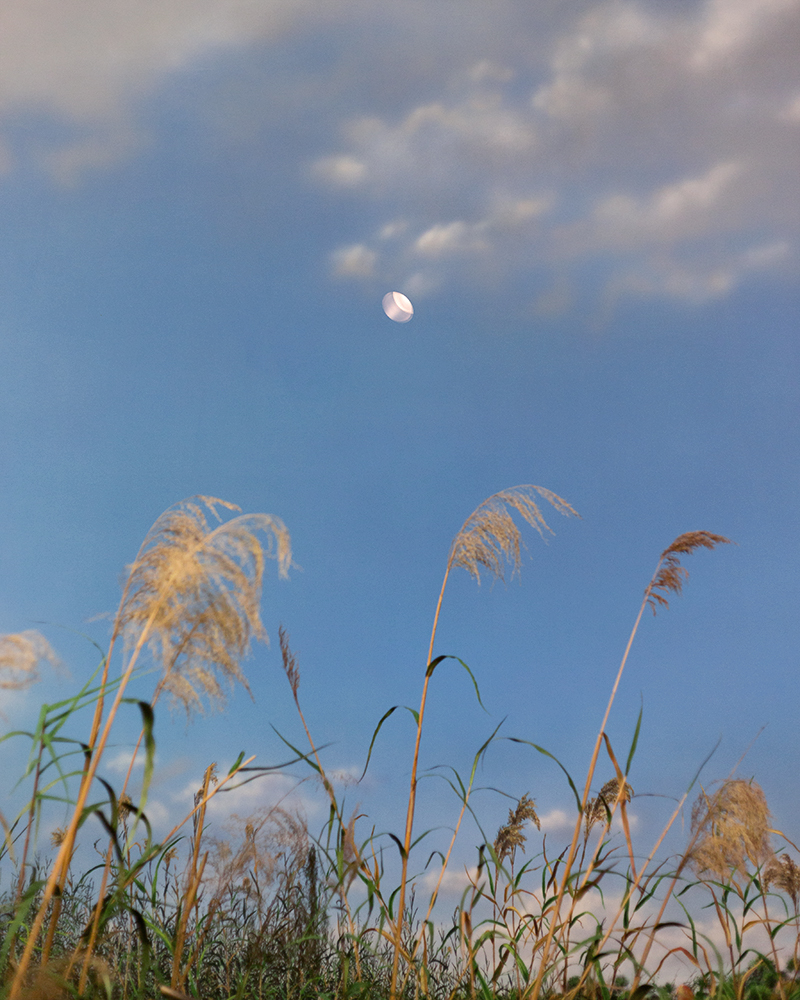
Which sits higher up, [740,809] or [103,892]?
[740,809]

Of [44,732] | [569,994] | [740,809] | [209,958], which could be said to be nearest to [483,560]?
[740,809]

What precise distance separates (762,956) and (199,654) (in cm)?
315

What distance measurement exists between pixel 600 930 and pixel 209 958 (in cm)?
293

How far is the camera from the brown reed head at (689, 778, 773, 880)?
11.3ft

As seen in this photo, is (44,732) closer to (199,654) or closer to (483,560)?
(199,654)

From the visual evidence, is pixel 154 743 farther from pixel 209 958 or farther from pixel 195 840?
pixel 209 958

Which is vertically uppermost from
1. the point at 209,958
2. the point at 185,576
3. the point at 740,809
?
the point at 185,576

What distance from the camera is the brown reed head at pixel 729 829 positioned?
3.43 m

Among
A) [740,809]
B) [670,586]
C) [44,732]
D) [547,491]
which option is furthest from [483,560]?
[44,732]

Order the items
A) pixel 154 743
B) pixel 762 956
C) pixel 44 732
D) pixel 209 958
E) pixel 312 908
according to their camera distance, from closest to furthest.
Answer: pixel 154 743 < pixel 44 732 < pixel 762 956 < pixel 312 908 < pixel 209 958

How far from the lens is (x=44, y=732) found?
249 centimetres

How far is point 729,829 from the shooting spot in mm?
3494

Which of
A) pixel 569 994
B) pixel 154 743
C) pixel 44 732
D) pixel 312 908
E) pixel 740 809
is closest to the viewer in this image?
pixel 154 743

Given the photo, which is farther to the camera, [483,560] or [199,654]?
[483,560]
